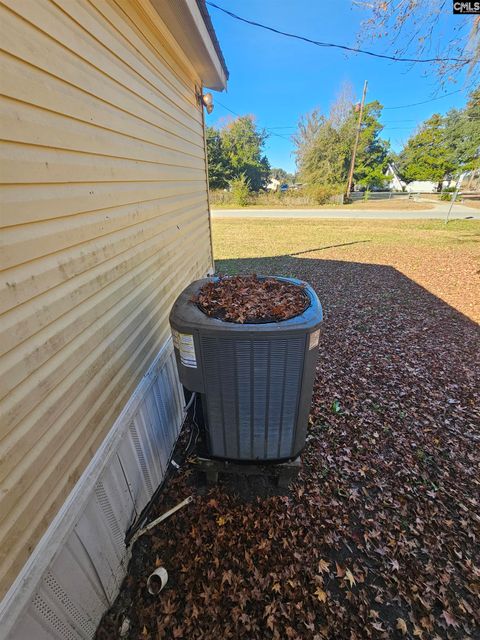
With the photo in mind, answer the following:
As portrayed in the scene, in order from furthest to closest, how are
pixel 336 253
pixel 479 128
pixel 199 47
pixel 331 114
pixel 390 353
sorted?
pixel 331 114, pixel 479 128, pixel 336 253, pixel 390 353, pixel 199 47

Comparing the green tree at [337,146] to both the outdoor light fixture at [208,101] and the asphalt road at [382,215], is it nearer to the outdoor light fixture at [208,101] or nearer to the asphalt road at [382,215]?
the asphalt road at [382,215]

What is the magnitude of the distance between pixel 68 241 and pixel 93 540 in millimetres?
1389

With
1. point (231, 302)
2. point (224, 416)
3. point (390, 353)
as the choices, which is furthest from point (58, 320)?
point (390, 353)

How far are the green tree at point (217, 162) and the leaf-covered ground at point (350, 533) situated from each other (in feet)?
Answer: 104

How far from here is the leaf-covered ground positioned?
1.49 m

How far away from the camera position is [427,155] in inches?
1323

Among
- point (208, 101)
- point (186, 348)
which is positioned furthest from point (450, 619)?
point (208, 101)

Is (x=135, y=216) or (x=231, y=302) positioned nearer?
(x=231, y=302)

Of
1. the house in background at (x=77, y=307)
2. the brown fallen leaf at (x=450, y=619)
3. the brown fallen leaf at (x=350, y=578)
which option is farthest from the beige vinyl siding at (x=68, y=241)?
the brown fallen leaf at (x=450, y=619)

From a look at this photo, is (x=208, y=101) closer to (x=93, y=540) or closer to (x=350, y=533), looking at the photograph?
(x=93, y=540)

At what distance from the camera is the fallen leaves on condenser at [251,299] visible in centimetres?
164

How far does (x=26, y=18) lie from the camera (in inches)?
39.5

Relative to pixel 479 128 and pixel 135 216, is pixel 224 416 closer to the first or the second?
pixel 135 216

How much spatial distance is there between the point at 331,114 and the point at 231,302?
1311 inches
